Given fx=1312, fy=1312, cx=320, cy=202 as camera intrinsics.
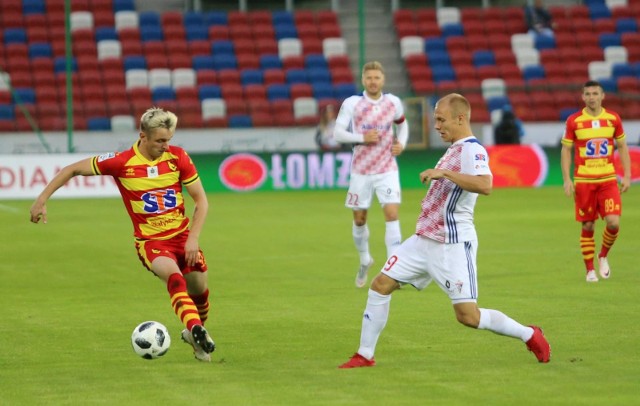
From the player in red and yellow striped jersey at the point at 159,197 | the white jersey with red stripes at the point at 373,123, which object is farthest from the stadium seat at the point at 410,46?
the player in red and yellow striped jersey at the point at 159,197

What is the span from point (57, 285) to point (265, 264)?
2.91 m

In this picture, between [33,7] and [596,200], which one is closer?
[596,200]

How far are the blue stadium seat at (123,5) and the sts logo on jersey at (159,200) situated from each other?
27.9 metres

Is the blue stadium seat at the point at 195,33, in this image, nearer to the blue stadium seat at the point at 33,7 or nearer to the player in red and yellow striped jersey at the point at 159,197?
the blue stadium seat at the point at 33,7

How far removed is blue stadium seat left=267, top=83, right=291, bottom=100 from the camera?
34.8 metres

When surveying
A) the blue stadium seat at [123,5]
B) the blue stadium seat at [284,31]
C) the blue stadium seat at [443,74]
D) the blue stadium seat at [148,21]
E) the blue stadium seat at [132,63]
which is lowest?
the blue stadium seat at [443,74]

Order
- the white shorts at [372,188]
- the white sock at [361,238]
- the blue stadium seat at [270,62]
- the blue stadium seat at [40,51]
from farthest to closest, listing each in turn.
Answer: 1. the blue stadium seat at [270,62]
2. the blue stadium seat at [40,51]
3. the white shorts at [372,188]
4. the white sock at [361,238]

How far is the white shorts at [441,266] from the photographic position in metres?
8.54

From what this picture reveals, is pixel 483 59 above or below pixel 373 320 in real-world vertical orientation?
above

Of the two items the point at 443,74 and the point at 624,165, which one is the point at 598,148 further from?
the point at 443,74

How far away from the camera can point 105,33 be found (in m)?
35.6

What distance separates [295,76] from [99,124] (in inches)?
244

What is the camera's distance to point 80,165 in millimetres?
9289

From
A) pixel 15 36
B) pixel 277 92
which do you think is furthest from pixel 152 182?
pixel 15 36
